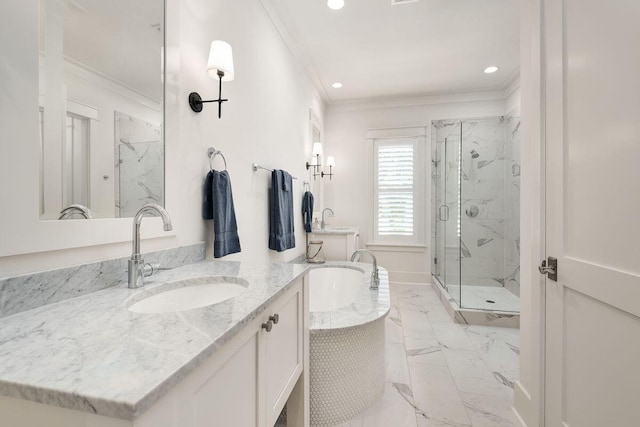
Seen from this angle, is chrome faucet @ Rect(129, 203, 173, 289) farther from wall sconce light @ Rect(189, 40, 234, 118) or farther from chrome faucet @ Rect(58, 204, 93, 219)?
wall sconce light @ Rect(189, 40, 234, 118)

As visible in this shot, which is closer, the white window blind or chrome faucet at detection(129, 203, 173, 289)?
chrome faucet at detection(129, 203, 173, 289)

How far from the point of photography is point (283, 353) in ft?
3.29

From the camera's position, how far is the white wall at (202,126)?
0.71m

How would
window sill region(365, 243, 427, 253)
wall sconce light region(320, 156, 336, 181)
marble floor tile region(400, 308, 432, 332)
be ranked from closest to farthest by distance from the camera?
marble floor tile region(400, 308, 432, 332) → wall sconce light region(320, 156, 336, 181) → window sill region(365, 243, 427, 253)

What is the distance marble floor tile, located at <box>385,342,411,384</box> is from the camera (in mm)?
1890

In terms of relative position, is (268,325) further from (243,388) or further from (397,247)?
(397,247)

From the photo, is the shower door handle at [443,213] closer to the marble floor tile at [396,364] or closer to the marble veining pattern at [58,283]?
the marble floor tile at [396,364]

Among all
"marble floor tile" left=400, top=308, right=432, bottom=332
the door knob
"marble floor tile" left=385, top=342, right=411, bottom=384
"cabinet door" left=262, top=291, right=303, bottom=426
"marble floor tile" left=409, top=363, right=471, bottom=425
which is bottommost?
"marble floor tile" left=409, top=363, right=471, bottom=425

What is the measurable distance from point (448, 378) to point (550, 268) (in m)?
1.07

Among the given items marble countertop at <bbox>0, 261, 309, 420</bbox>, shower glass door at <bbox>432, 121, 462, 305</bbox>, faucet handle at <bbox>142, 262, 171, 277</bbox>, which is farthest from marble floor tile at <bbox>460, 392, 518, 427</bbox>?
faucet handle at <bbox>142, 262, 171, 277</bbox>

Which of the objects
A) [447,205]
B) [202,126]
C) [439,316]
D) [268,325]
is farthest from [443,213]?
[268,325]

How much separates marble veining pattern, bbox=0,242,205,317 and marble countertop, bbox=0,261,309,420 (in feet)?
0.09

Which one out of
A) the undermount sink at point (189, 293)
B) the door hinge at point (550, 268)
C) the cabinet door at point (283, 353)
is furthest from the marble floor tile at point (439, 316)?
the undermount sink at point (189, 293)

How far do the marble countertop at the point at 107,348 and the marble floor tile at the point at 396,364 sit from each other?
151 cm
